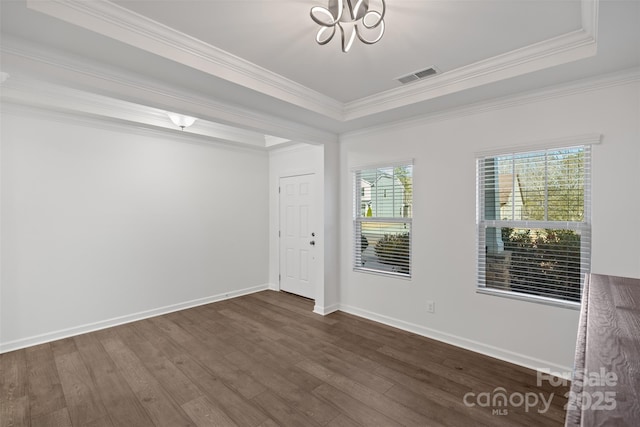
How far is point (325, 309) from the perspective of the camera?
4152 mm

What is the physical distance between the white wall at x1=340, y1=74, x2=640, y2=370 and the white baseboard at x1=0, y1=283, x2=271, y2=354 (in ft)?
6.87

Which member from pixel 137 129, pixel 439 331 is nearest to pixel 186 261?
pixel 137 129

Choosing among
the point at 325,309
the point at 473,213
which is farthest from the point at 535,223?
the point at 325,309

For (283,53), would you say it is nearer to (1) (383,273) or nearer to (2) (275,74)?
(2) (275,74)

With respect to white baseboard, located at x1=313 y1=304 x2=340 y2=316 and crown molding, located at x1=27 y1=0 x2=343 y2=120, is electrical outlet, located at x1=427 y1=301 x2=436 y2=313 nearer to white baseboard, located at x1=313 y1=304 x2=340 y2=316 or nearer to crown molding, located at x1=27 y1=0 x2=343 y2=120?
white baseboard, located at x1=313 y1=304 x2=340 y2=316

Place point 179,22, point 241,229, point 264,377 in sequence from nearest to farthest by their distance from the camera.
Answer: point 179,22 → point 264,377 → point 241,229

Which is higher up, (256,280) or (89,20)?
(89,20)

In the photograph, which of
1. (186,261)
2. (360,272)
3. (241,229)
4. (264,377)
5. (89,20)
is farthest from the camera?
(241,229)

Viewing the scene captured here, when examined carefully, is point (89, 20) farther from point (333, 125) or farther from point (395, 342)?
point (395, 342)

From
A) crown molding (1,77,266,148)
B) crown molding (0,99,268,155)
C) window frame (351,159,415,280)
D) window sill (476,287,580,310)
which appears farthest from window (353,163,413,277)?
crown molding (1,77,266,148)

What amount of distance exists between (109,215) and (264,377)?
282 centimetres

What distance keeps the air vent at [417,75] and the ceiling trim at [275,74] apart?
9 centimetres

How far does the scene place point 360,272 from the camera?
13.5 feet

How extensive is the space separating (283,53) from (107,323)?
3.80 m
